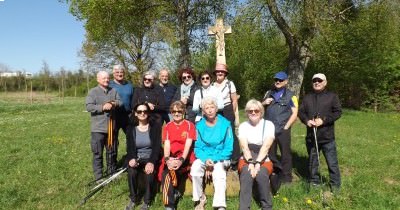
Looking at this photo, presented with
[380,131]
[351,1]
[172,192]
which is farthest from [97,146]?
[351,1]

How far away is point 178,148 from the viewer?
6246mm

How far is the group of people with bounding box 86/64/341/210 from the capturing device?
5.84 m

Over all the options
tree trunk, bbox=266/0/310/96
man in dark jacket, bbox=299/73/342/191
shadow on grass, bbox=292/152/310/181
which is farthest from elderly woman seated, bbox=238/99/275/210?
tree trunk, bbox=266/0/310/96

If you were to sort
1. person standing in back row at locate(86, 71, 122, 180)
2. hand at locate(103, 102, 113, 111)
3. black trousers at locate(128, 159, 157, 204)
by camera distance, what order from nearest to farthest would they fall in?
black trousers at locate(128, 159, 157, 204) < hand at locate(103, 102, 113, 111) < person standing in back row at locate(86, 71, 122, 180)

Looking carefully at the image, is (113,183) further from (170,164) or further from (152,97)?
(152,97)

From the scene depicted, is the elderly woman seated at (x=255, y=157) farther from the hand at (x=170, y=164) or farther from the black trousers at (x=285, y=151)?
the hand at (x=170, y=164)

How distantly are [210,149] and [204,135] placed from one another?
0.78 feet

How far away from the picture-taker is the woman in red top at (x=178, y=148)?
596 centimetres

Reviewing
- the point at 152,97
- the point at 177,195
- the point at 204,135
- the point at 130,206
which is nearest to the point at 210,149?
the point at 204,135

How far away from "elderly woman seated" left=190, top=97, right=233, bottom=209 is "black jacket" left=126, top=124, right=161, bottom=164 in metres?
0.64

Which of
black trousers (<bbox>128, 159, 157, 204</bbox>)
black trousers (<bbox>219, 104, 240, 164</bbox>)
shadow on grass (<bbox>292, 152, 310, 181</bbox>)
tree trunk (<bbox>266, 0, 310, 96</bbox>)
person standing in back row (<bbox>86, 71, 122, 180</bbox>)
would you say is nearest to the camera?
black trousers (<bbox>128, 159, 157, 204</bbox>)

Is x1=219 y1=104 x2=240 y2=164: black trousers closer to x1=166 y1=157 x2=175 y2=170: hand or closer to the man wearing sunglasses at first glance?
the man wearing sunglasses

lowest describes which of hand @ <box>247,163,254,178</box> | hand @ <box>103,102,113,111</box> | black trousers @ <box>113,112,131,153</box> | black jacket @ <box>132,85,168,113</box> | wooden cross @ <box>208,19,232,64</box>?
hand @ <box>247,163,254,178</box>

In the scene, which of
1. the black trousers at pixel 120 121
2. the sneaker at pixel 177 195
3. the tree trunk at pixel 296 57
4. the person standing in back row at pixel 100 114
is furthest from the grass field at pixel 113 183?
the tree trunk at pixel 296 57
